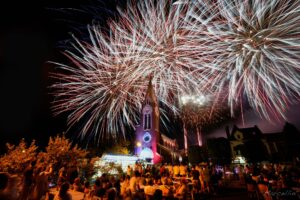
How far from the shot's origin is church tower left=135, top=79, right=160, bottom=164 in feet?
164

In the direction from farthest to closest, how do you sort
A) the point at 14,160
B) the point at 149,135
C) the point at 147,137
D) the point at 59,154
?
1. the point at 149,135
2. the point at 147,137
3. the point at 59,154
4. the point at 14,160

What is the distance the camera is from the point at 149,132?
54.5m

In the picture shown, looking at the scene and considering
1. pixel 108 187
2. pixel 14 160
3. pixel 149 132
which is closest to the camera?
pixel 108 187

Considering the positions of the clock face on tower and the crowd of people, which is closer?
the crowd of people

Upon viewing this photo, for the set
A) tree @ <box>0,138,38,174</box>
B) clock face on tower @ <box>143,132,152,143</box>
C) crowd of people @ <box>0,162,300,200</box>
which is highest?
clock face on tower @ <box>143,132,152,143</box>

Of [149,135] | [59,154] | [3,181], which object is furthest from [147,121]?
[3,181]

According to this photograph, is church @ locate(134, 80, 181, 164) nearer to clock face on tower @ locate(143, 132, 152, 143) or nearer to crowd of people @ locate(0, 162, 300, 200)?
clock face on tower @ locate(143, 132, 152, 143)

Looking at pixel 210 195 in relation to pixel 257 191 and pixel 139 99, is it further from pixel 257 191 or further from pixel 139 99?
pixel 139 99

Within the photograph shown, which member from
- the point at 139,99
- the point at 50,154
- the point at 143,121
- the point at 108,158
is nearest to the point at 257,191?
the point at 139,99

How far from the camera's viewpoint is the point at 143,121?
188 feet

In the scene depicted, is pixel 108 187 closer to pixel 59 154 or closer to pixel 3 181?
pixel 3 181

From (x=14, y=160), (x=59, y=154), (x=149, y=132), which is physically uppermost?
(x=149, y=132)

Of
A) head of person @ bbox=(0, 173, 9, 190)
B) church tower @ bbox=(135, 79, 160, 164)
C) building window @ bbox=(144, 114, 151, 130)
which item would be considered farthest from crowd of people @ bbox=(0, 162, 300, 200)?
building window @ bbox=(144, 114, 151, 130)

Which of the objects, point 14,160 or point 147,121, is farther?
point 147,121
